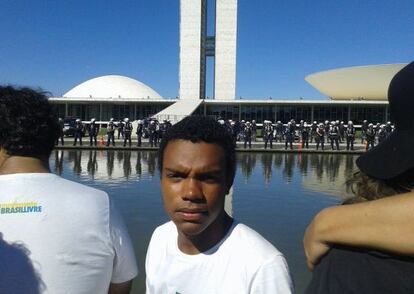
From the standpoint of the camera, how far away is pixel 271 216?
24.2ft

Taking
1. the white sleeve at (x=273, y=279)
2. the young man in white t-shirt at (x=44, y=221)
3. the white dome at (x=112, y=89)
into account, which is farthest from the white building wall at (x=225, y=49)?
the white sleeve at (x=273, y=279)

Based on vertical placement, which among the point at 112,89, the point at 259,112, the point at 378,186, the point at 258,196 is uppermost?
the point at 112,89

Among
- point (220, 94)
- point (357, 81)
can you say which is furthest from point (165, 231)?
point (357, 81)

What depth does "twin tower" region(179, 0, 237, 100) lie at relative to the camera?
2117 inches

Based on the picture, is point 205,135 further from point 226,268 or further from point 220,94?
point 220,94

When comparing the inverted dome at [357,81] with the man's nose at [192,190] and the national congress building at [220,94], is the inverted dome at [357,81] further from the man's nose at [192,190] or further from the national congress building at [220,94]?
the man's nose at [192,190]

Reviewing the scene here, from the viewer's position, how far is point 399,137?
3.53ft

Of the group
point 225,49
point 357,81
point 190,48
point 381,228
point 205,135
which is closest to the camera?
point 381,228

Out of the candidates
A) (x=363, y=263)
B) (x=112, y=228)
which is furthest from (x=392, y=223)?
(x=112, y=228)

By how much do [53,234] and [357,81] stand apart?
69.6 m

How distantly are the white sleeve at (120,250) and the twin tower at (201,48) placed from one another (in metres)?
52.1

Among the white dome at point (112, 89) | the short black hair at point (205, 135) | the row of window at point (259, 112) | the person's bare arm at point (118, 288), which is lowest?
the person's bare arm at point (118, 288)

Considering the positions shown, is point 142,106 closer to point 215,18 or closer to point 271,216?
point 215,18

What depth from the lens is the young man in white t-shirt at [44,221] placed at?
5.23 feet
